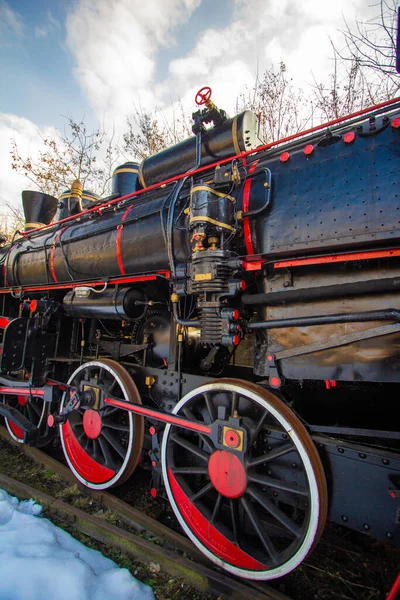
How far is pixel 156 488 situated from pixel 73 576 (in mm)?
876

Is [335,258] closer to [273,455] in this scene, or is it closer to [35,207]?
[273,455]

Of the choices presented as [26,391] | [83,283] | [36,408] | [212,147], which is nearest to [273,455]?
[212,147]

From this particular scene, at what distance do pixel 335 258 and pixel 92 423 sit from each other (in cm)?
270

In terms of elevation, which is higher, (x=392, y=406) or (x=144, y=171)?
(x=144, y=171)

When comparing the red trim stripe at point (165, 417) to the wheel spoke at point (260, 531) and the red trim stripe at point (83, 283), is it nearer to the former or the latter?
the wheel spoke at point (260, 531)

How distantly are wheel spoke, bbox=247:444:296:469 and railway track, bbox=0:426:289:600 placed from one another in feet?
2.34

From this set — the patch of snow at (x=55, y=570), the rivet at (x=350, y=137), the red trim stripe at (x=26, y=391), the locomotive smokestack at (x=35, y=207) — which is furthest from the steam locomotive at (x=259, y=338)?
the locomotive smokestack at (x=35, y=207)

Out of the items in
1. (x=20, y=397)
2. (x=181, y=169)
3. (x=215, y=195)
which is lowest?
(x=20, y=397)

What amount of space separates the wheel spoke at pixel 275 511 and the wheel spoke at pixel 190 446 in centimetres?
39

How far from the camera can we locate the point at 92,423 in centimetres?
307

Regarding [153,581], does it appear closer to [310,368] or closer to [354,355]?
[310,368]

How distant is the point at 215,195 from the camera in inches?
89.9

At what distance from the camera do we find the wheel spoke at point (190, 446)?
2.25 m

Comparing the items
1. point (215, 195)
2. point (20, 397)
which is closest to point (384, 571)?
point (215, 195)
